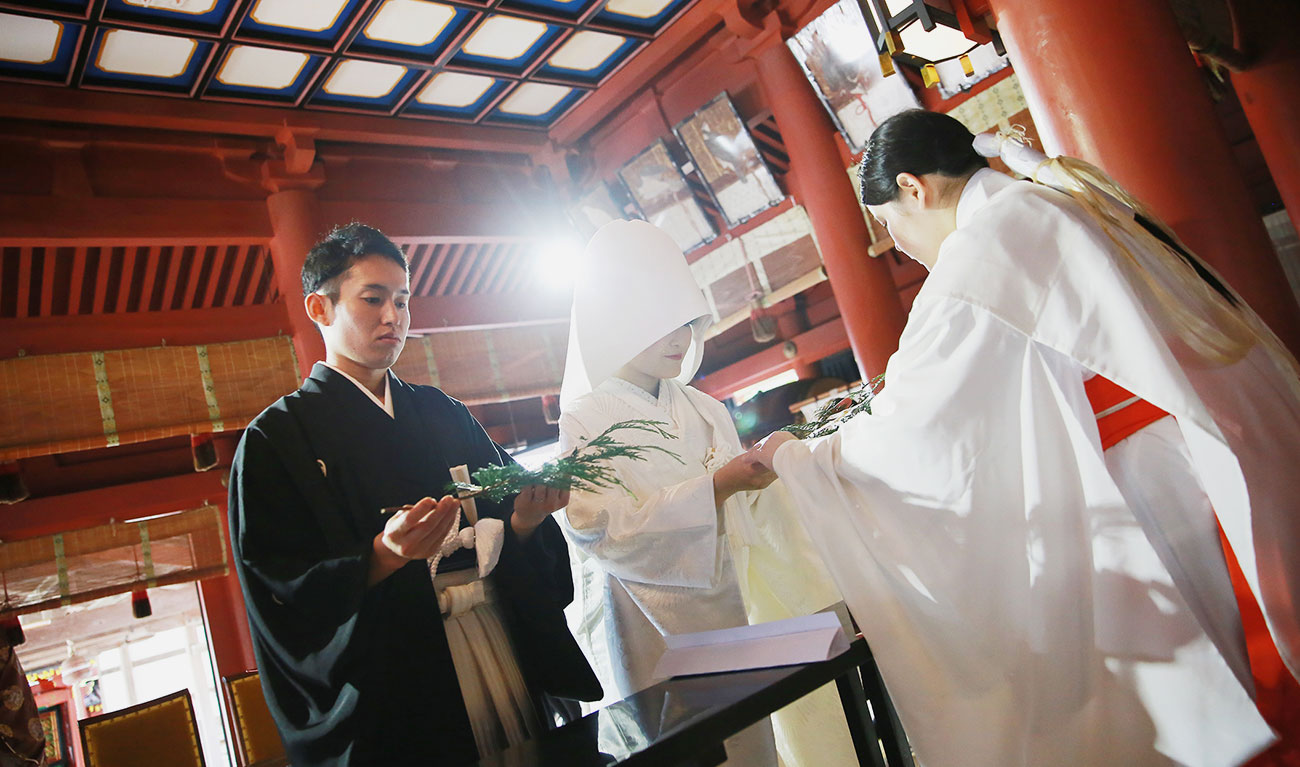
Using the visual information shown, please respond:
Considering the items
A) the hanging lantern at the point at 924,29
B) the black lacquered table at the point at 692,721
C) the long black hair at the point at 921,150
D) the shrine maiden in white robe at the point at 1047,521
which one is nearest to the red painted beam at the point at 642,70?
the hanging lantern at the point at 924,29

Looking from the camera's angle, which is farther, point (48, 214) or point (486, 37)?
point (486, 37)

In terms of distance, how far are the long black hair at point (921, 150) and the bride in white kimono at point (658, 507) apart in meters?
0.67

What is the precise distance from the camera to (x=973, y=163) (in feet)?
7.01

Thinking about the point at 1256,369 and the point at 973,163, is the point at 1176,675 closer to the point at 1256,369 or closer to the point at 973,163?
the point at 1256,369

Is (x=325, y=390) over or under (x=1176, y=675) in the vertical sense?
over

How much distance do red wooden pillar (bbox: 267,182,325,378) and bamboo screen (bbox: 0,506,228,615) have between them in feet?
8.27

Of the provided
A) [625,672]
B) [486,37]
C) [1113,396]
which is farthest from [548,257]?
[1113,396]

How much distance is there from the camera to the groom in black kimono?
1.61 m

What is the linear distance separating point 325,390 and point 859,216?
14.6 feet

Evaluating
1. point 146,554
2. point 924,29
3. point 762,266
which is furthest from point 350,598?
point 146,554

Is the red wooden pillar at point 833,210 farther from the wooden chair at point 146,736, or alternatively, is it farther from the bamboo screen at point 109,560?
the bamboo screen at point 109,560

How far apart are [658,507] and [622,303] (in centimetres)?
67

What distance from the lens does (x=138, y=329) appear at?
5742 millimetres

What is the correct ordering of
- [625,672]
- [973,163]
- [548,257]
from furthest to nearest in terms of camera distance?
[548,257] < [625,672] < [973,163]
